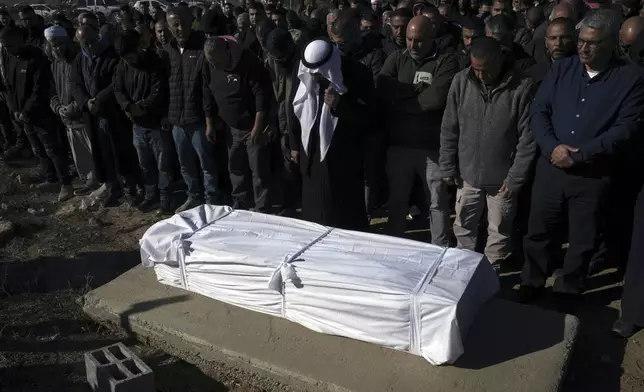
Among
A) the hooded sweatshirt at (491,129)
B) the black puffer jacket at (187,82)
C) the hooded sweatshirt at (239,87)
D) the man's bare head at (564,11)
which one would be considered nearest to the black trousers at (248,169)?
the hooded sweatshirt at (239,87)

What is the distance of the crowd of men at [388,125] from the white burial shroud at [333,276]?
76 centimetres

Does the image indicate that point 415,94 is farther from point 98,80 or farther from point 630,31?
point 98,80

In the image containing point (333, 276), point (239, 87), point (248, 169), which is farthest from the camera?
point (248, 169)

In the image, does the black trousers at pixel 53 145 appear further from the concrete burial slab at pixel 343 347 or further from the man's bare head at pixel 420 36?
the man's bare head at pixel 420 36

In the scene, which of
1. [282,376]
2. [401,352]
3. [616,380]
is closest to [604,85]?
[616,380]

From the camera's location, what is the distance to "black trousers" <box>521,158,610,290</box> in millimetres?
Result: 3650

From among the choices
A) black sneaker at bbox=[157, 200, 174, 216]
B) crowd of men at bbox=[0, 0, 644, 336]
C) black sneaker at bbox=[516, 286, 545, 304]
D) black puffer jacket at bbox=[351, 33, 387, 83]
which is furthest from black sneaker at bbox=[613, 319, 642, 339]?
black sneaker at bbox=[157, 200, 174, 216]

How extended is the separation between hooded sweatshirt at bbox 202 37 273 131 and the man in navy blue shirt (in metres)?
2.39

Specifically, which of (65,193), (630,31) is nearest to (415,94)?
(630,31)

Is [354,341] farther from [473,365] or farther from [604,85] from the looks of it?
[604,85]

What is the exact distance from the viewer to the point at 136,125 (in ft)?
19.2

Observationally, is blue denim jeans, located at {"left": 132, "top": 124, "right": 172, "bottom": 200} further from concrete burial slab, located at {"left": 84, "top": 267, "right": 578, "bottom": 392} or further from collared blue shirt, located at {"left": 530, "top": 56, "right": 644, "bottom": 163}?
collared blue shirt, located at {"left": 530, "top": 56, "right": 644, "bottom": 163}

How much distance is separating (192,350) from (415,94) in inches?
94.4

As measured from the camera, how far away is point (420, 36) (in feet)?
13.5
